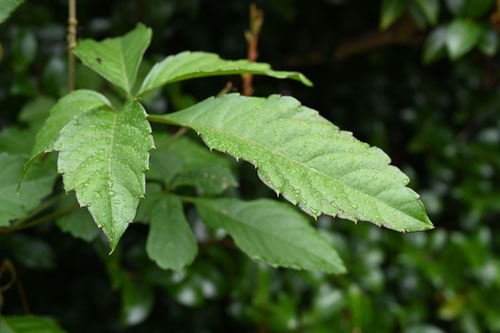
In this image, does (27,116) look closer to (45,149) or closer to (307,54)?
(45,149)

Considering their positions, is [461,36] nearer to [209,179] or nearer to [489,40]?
[489,40]

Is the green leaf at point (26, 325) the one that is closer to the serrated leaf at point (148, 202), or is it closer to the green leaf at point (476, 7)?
the serrated leaf at point (148, 202)

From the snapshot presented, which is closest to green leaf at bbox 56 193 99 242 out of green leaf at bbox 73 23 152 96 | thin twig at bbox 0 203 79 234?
thin twig at bbox 0 203 79 234

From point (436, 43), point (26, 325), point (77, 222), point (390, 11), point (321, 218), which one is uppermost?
point (390, 11)

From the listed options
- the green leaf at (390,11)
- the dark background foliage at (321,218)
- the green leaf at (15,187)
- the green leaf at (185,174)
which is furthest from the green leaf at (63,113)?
the green leaf at (390,11)

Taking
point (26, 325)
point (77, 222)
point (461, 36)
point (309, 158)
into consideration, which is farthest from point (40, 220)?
point (461, 36)

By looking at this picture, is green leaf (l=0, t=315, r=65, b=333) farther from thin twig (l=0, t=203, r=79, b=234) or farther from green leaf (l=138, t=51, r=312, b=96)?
green leaf (l=138, t=51, r=312, b=96)
